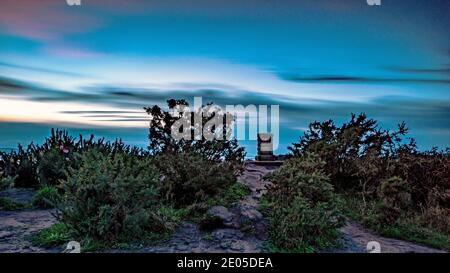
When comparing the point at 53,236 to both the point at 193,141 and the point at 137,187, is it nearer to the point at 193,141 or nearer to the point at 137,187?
the point at 137,187

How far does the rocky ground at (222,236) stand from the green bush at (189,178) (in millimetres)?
906

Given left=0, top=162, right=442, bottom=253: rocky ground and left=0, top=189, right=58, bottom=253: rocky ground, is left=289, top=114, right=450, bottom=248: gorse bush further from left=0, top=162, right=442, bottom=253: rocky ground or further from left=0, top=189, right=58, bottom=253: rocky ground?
left=0, top=189, right=58, bottom=253: rocky ground

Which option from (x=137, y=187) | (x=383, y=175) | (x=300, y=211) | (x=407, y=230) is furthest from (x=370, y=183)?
(x=137, y=187)

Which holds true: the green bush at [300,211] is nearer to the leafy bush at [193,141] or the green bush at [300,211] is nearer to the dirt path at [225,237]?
the dirt path at [225,237]

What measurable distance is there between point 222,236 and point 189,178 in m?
1.79

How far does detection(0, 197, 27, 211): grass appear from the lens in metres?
6.27

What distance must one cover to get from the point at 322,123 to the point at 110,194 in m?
3.90

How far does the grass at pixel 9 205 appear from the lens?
6270 mm

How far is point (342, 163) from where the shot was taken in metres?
7.62

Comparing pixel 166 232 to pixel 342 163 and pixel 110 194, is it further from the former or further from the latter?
pixel 342 163

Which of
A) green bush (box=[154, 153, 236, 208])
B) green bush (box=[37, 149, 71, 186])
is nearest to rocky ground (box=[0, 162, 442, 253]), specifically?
green bush (box=[154, 153, 236, 208])

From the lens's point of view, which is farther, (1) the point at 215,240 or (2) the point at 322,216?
(2) the point at 322,216

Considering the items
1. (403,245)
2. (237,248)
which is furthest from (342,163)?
(237,248)

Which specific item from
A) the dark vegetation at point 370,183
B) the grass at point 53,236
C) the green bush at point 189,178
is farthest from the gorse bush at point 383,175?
the grass at point 53,236
